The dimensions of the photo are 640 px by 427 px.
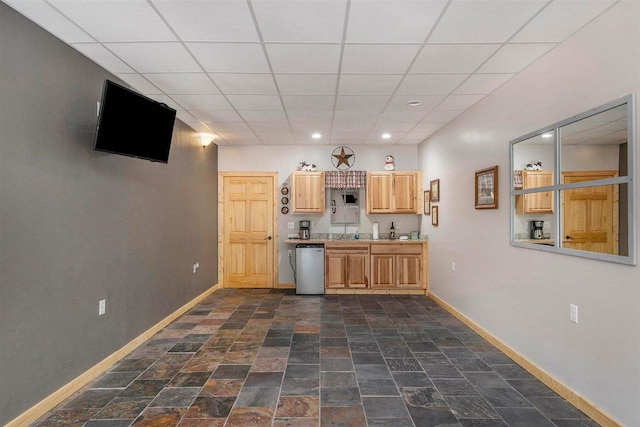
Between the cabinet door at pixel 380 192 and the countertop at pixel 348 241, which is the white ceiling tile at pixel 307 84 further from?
the countertop at pixel 348 241

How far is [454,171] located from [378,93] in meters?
1.73

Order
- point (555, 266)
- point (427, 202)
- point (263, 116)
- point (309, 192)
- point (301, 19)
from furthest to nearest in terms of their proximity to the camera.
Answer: point (309, 192) → point (427, 202) → point (263, 116) → point (555, 266) → point (301, 19)

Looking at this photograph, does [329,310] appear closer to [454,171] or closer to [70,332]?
[454,171]

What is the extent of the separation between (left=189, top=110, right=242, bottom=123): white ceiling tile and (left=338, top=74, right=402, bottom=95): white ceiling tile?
5.11 ft

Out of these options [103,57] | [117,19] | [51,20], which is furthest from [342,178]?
[51,20]

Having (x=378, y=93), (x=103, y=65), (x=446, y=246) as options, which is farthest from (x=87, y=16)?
(x=446, y=246)

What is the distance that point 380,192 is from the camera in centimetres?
589

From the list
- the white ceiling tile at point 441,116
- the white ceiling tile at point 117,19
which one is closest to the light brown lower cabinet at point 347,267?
the white ceiling tile at point 441,116

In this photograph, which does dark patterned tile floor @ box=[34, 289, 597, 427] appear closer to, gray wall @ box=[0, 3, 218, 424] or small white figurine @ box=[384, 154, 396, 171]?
gray wall @ box=[0, 3, 218, 424]

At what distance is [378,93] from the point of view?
3469 millimetres

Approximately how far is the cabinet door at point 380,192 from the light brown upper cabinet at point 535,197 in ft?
9.53

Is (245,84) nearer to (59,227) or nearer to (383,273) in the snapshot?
(59,227)

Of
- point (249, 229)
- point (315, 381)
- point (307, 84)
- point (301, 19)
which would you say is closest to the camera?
point (301, 19)

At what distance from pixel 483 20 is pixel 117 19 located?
7.93 ft
